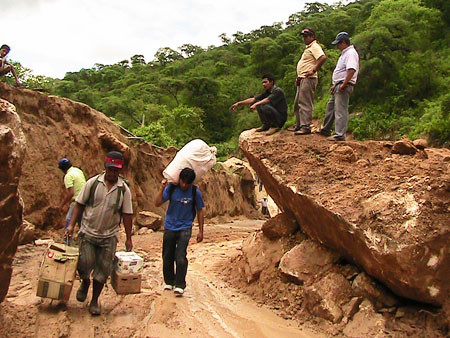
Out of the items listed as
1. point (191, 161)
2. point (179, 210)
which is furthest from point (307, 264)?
point (191, 161)

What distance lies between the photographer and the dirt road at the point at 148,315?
4199 mm

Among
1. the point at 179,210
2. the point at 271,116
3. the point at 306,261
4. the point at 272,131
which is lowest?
the point at 306,261

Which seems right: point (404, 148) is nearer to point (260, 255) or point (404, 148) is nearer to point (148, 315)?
point (260, 255)

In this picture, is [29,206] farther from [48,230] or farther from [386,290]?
[386,290]

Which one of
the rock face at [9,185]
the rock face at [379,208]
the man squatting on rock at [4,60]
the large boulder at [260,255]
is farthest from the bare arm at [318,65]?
the man squatting on rock at [4,60]

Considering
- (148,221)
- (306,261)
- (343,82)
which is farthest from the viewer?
(148,221)

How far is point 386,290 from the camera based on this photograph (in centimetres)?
480

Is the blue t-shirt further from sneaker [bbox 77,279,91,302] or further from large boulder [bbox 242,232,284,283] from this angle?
large boulder [bbox 242,232,284,283]

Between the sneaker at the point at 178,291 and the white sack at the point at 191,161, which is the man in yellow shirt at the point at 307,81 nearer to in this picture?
the white sack at the point at 191,161

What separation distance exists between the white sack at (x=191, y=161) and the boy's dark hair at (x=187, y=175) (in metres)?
0.15

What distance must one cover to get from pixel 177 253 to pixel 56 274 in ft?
5.14

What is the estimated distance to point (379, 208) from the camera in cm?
459

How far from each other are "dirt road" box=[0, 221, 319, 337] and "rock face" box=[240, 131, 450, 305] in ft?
3.57

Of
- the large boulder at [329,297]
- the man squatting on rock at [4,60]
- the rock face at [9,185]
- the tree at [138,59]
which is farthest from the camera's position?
the tree at [138,59]
